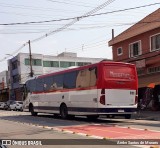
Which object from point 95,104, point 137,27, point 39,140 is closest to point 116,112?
point 95,104

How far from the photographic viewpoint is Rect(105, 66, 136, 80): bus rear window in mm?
20669

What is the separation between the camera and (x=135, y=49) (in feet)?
114

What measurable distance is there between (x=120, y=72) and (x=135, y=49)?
14.2 m

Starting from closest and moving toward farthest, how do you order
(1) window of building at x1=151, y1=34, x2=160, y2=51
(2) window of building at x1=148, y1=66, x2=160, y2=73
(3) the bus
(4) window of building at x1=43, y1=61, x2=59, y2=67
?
(3) the bus
(2) window of building at x1=148, y1=66, x2=160, y2=73
(1) window of building at x1=151, y1=34, x2=160, y2=51
(4) window of building at x1=43, y1=61, x2=59, y2=67

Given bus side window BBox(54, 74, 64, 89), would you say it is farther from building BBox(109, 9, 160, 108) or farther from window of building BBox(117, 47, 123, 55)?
window of building BBox(117, 47, 123, 55)

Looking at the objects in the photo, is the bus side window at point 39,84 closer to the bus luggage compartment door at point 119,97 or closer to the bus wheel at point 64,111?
the bus wheel at point 64,111

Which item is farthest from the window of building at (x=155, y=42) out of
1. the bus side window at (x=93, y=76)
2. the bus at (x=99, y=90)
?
the bus side window at (x=93, y=76)

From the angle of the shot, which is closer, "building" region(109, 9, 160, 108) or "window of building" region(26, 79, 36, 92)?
"window of building" region(26, 79, 36, 92)

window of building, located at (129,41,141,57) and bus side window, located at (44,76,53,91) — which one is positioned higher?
window of building, located at (129,41,141,57)

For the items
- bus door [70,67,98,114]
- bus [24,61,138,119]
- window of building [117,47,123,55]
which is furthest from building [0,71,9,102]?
bus door [70,67,98,114]

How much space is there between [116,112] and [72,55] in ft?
238

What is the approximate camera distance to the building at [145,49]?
31219 millimetres

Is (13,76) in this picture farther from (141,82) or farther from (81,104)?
(81,104)

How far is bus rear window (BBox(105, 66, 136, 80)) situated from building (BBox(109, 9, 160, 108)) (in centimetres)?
878
